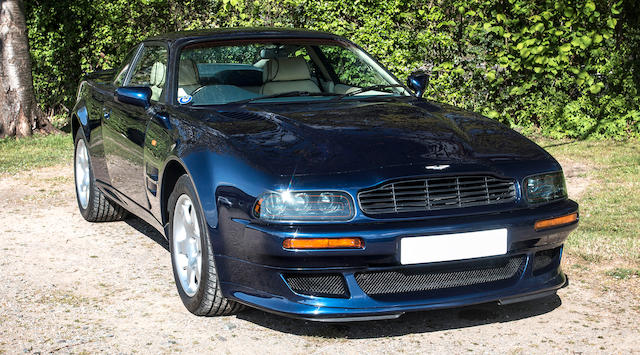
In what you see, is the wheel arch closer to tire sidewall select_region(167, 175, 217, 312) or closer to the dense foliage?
tire sidewall select_region(167, 175, 217, 312)

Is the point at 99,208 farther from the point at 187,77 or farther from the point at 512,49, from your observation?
the point at 512,49

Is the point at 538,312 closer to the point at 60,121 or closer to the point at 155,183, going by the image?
the point at 155,183

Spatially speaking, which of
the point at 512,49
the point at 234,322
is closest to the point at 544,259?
the point at 234,322

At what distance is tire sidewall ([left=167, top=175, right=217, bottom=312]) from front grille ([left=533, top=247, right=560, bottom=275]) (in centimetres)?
159

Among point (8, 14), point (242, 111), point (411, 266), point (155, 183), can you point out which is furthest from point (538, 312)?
point (8, 14)

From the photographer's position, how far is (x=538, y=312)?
4629 mm

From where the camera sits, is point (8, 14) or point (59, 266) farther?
point (8, 14)

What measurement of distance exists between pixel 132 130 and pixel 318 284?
7.19 feet

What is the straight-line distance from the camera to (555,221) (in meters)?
4.23

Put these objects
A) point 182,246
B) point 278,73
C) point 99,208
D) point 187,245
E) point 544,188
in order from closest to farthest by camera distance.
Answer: point 544,188
point 187,245
point 182,246
point 278,73
point 99,208

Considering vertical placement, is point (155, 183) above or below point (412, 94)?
below

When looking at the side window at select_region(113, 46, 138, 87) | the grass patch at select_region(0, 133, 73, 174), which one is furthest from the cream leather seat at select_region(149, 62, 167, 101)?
the grass patch at select_region(0, 133, 73, 174)

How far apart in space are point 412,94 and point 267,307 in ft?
7.12

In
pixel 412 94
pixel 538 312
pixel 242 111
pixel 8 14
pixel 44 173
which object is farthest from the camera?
pixel 8 14
